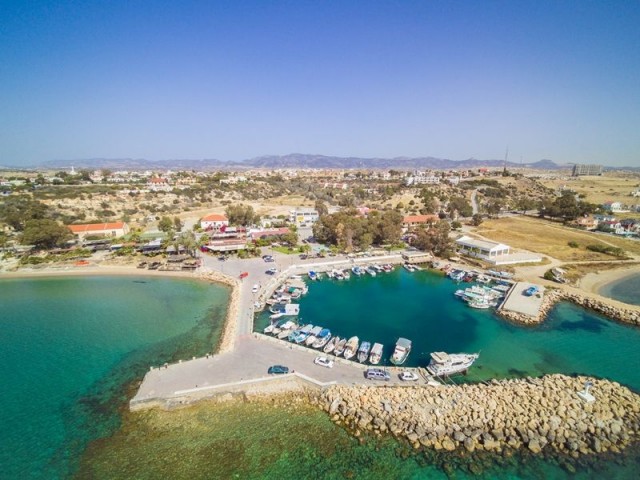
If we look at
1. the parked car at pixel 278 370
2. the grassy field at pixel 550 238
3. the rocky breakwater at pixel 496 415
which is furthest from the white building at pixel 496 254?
the parked car at pixel 278 370

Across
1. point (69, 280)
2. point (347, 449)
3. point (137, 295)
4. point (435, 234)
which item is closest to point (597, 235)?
point (435, 234)

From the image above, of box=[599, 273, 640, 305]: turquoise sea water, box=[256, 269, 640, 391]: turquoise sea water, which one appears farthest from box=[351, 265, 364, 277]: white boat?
box=[599, 273, 640, 305]: turquoise sea water

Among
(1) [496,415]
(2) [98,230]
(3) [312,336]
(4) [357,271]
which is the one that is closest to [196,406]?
(3) [312,336]

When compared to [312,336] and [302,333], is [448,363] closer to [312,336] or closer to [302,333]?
[312,336]

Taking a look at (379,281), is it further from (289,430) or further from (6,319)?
(6,319)

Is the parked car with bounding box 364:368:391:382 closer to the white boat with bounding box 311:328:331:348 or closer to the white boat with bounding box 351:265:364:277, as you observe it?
the white boat with bounding box 311:328:331:348

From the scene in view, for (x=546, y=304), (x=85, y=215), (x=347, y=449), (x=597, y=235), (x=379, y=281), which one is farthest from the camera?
(x=85, y=215)
